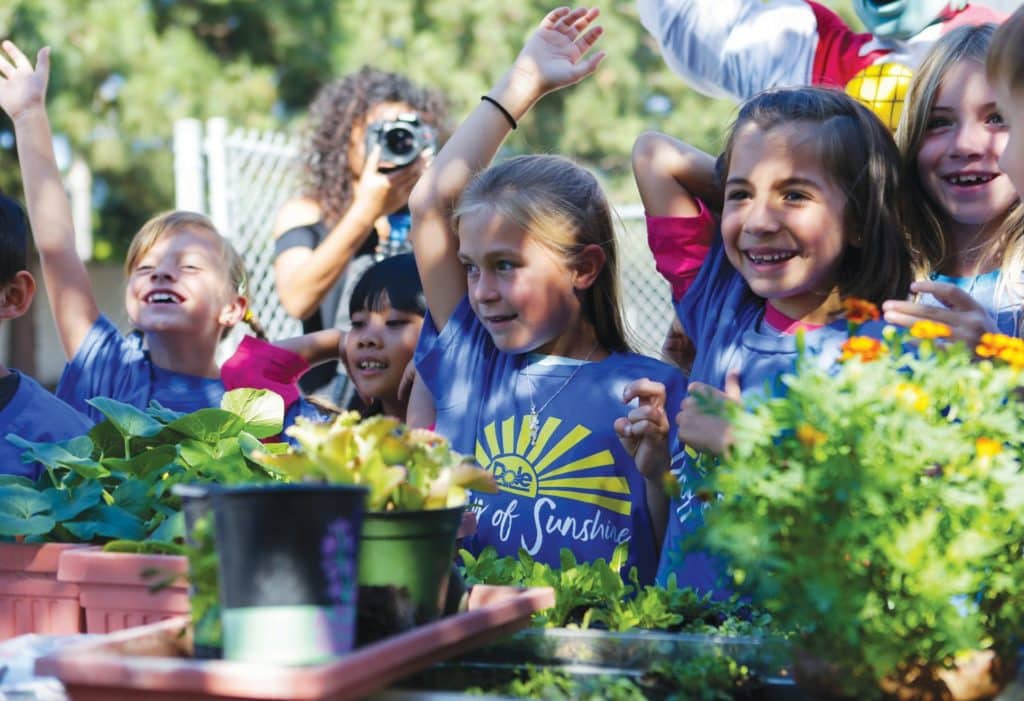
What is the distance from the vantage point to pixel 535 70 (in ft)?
8.91

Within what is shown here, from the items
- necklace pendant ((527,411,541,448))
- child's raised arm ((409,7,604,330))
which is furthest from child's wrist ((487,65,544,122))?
necklace pendant ((527,411,541,448))

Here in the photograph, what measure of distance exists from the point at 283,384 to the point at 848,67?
72.4 inches

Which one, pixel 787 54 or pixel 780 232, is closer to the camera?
pixel 780 232

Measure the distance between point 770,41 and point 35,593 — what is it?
2.61 meters

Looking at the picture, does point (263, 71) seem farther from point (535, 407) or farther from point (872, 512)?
point (872, 512)

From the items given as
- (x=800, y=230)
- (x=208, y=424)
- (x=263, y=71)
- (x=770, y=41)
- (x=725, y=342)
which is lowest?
(x=208, y=424)

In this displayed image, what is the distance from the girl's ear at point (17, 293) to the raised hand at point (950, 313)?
6.94 feet

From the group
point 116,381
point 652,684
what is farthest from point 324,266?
point 652,684

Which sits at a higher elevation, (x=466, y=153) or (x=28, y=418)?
(x=466, y=153)

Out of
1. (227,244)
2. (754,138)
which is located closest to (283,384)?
(227,244)

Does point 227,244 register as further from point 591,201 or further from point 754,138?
point 754,138

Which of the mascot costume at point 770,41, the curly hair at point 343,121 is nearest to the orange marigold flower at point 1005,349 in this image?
the mascot costume at point 770,41

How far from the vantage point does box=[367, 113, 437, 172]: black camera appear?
3986 mm

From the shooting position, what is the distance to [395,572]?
1461 mm
